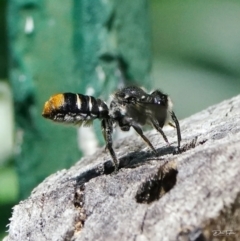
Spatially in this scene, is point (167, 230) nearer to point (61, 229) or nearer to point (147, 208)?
point (147, 208)

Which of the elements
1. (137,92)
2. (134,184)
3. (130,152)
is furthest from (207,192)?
(137,92)

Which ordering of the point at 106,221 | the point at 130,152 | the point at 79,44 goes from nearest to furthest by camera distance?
the point at 106,221 < the point at 130,152 < the point at 79,44

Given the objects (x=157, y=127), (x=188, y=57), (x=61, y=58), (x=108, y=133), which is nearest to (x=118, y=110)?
(x=108, y=133)

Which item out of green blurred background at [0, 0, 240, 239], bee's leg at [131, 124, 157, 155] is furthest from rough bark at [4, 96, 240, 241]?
green blurred background at [0, 0, 240, 239]

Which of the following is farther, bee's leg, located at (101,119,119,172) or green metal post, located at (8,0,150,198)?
green metal post, located at (8,0,150,198)

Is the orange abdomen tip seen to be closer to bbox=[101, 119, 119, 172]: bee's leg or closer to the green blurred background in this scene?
bbox=[101, 119, 119, 172]: bee's leg

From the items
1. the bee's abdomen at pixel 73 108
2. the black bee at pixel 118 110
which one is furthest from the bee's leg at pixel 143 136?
the bee's abdomen at pixel 73 108

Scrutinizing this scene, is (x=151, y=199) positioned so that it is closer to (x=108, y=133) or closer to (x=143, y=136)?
(x=143, y=136)

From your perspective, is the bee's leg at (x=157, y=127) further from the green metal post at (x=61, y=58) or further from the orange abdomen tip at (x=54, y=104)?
the green metal post at (x=61, y=58)

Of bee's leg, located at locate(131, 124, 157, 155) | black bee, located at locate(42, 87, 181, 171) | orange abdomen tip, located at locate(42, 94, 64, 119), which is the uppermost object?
orange abdomen tip, located at locate(42, 94, 64, 119)
